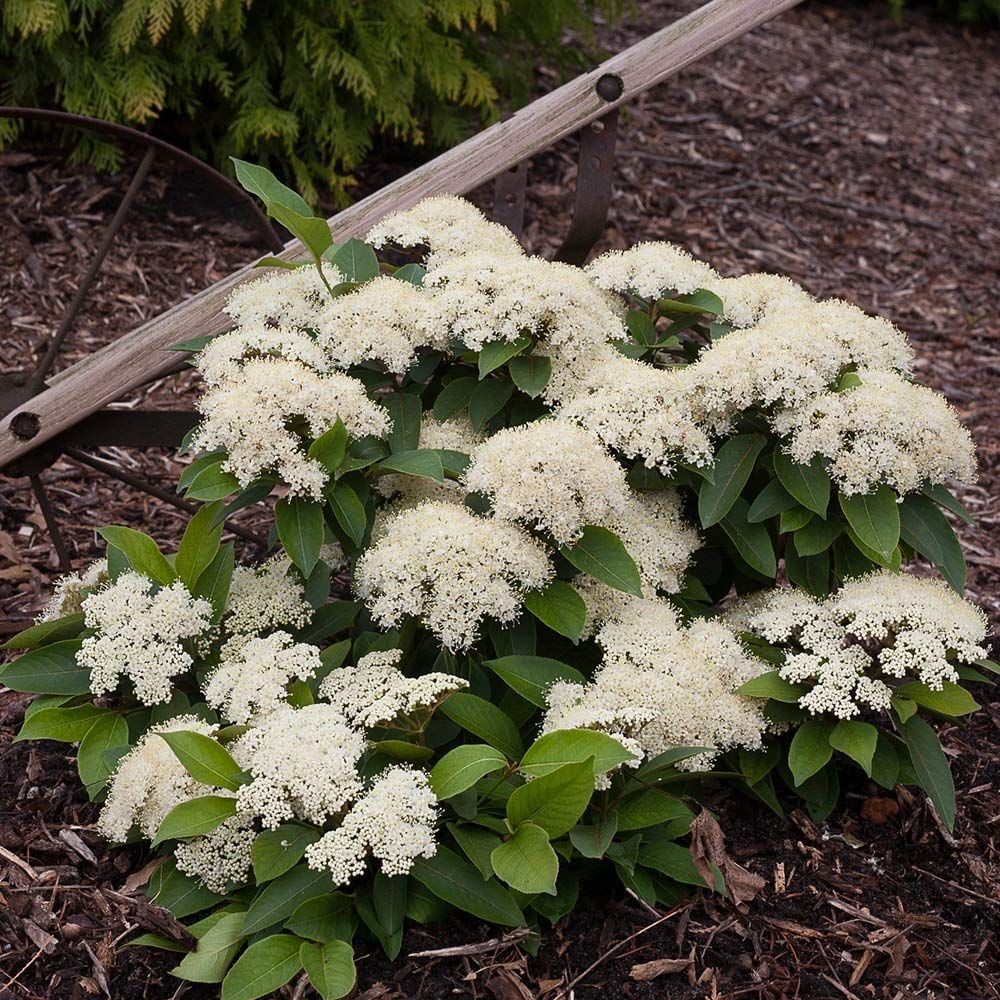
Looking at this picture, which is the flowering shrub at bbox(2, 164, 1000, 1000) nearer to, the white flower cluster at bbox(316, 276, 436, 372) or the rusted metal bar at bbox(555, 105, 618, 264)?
the white flower cluster at bbox(316, 276, 436, 372)

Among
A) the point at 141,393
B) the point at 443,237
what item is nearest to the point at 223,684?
the point at 443,237

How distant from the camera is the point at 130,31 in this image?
3.89 metres

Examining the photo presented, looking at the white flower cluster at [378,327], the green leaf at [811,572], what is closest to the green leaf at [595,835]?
the green leaf at [811,572]

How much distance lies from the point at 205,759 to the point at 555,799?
55 cm

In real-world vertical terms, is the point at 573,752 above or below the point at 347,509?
below

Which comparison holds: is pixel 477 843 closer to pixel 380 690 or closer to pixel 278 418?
pixel 380 690

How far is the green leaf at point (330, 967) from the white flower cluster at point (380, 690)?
331 millimetres

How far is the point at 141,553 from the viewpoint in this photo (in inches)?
92.0

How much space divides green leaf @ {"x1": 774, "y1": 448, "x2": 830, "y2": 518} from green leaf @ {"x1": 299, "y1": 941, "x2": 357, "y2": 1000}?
1.08m

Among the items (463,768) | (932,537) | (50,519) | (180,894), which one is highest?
(932,537)

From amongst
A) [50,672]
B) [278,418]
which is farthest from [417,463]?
[50,672]

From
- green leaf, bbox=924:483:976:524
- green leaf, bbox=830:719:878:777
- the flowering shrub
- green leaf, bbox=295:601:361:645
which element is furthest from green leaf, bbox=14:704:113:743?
green leaf, bbox=924:483:976:524

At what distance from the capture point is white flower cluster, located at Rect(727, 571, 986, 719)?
6.89 ft

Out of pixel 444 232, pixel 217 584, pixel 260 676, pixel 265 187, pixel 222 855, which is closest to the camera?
pixel 222 855
